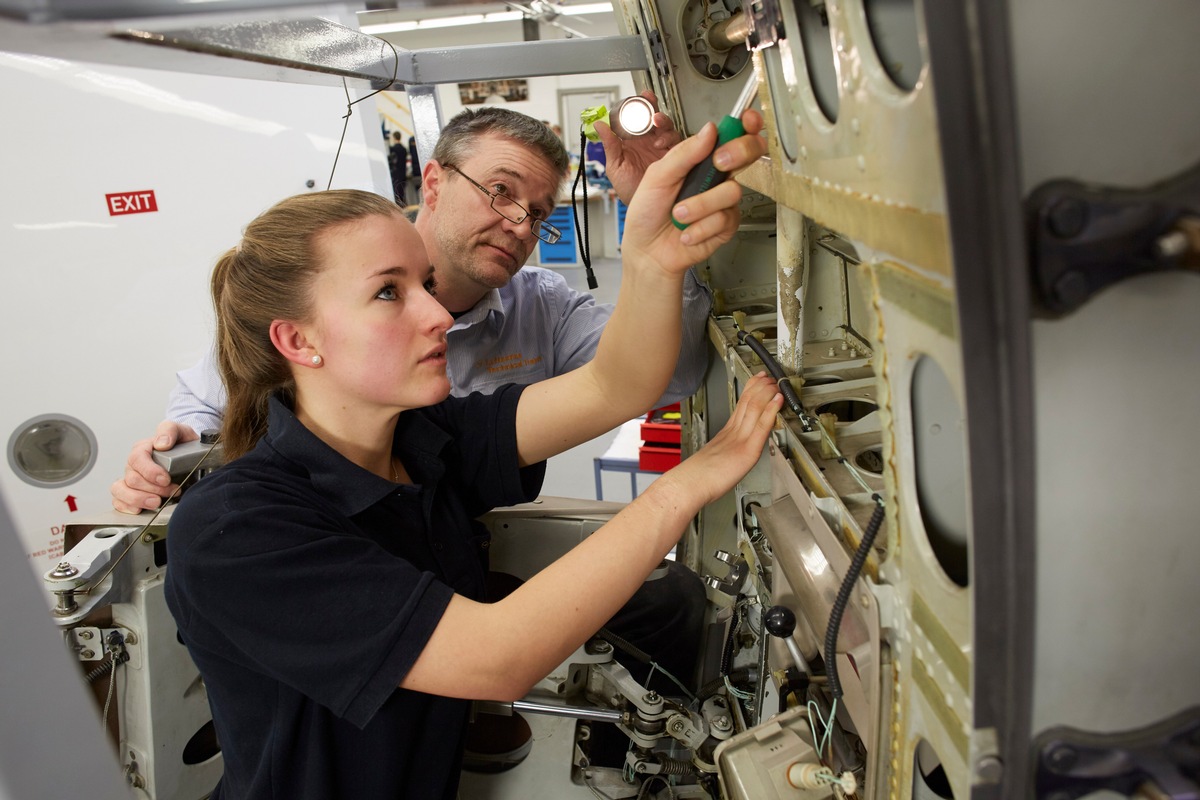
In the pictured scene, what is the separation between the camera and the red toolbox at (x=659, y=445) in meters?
3.13

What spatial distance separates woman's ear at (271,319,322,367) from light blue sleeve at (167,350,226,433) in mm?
1051

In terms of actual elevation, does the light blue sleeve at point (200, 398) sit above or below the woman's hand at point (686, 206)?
below

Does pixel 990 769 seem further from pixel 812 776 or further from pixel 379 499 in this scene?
pixel 379 499

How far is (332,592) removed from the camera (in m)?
1.04

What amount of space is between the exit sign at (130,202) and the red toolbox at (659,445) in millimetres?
2153

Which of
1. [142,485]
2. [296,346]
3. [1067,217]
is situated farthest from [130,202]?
[1067,217]

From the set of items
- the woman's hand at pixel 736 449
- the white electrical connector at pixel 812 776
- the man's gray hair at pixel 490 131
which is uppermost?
the man's gray hair at pixel 490 131

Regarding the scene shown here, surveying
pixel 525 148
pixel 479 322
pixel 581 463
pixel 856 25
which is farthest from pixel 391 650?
pixel 581 463

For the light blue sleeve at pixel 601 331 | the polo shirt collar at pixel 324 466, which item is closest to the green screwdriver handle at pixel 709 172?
the polo shirt collar at pixel 324 466

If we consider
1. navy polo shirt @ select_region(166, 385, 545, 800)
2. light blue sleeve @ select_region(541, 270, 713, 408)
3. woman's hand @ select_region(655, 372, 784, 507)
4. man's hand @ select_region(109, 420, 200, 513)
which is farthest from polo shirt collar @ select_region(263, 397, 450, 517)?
light blue sleeve @ select_region(541, 270, 713, 408)

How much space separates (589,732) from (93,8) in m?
1.84

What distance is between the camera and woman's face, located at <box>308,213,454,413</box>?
4.16ft

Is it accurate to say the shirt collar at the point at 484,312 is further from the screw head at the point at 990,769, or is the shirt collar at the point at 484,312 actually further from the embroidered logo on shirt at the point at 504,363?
the screw head at the point at 990,769

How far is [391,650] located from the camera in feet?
3.38
